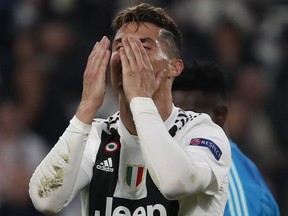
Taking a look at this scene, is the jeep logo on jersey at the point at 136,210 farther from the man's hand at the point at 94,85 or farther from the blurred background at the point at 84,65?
the blurred background at the point at 84,65

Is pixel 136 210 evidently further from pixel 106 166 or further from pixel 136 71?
pixel 136 71

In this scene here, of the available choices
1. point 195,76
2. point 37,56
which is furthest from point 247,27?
point 195,76

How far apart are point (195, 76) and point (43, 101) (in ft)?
9.60

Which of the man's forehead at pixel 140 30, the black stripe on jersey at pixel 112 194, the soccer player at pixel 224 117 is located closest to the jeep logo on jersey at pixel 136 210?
the black stripe on jersey at pixel 112 194

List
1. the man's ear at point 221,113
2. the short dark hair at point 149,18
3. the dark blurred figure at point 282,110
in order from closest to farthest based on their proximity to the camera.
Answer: the short dark hair at point 149,18, the man's ear at point 221,113, the dark blurred figure at point 282,110

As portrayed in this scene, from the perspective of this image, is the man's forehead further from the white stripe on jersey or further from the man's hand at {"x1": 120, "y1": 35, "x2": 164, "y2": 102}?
the white stripe on jersey

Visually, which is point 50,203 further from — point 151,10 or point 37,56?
point 37,56

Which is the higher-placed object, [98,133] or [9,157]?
[98,133]

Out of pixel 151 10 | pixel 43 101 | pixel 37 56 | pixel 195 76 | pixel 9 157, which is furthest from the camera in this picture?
pixel 37 56

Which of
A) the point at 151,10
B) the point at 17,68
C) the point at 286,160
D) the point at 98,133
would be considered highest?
the point at 151,10

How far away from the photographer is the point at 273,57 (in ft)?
29.8

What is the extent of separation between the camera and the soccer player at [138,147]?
3.44 m

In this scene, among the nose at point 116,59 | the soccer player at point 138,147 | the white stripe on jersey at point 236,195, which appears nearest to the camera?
the soccer player at point 138,147

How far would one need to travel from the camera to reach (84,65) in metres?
8.15
